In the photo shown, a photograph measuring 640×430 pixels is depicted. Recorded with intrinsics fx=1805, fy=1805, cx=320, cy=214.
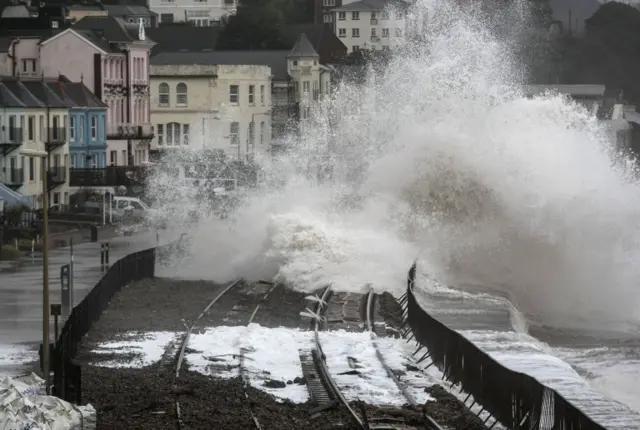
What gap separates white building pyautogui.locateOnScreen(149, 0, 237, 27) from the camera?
525ft

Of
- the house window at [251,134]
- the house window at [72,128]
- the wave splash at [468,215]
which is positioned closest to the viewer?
the wave splash at [468,215]

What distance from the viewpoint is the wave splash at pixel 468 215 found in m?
45.2

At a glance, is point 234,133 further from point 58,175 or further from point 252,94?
point 58,175

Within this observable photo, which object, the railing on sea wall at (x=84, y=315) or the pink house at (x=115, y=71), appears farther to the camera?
the pink house at (x=115, y=71)

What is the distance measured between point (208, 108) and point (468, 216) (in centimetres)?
5614

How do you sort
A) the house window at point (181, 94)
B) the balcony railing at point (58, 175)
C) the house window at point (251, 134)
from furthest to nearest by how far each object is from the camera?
the house window at point (251, 134), the house window at point (181, 94), the balcony railing at point (58, 175)

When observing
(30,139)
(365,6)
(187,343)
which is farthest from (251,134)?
(187,343)

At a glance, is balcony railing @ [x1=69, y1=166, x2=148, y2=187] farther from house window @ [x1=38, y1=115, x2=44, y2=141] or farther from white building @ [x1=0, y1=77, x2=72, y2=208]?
house window @ [x1=38, y1=115, x2=44, y2=141]

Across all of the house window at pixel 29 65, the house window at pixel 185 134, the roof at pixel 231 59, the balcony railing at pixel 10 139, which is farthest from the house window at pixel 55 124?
the roof at pixel 231 59

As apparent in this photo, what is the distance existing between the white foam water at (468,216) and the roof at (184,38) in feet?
235

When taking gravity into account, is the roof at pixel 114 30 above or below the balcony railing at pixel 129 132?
above

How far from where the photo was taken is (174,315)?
39.0 meters

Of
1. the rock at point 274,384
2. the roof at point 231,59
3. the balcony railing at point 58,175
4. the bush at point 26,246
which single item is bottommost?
the bush at point 26,246

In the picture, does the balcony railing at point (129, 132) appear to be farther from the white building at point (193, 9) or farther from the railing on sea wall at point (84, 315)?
the white building at point (193, 9)
